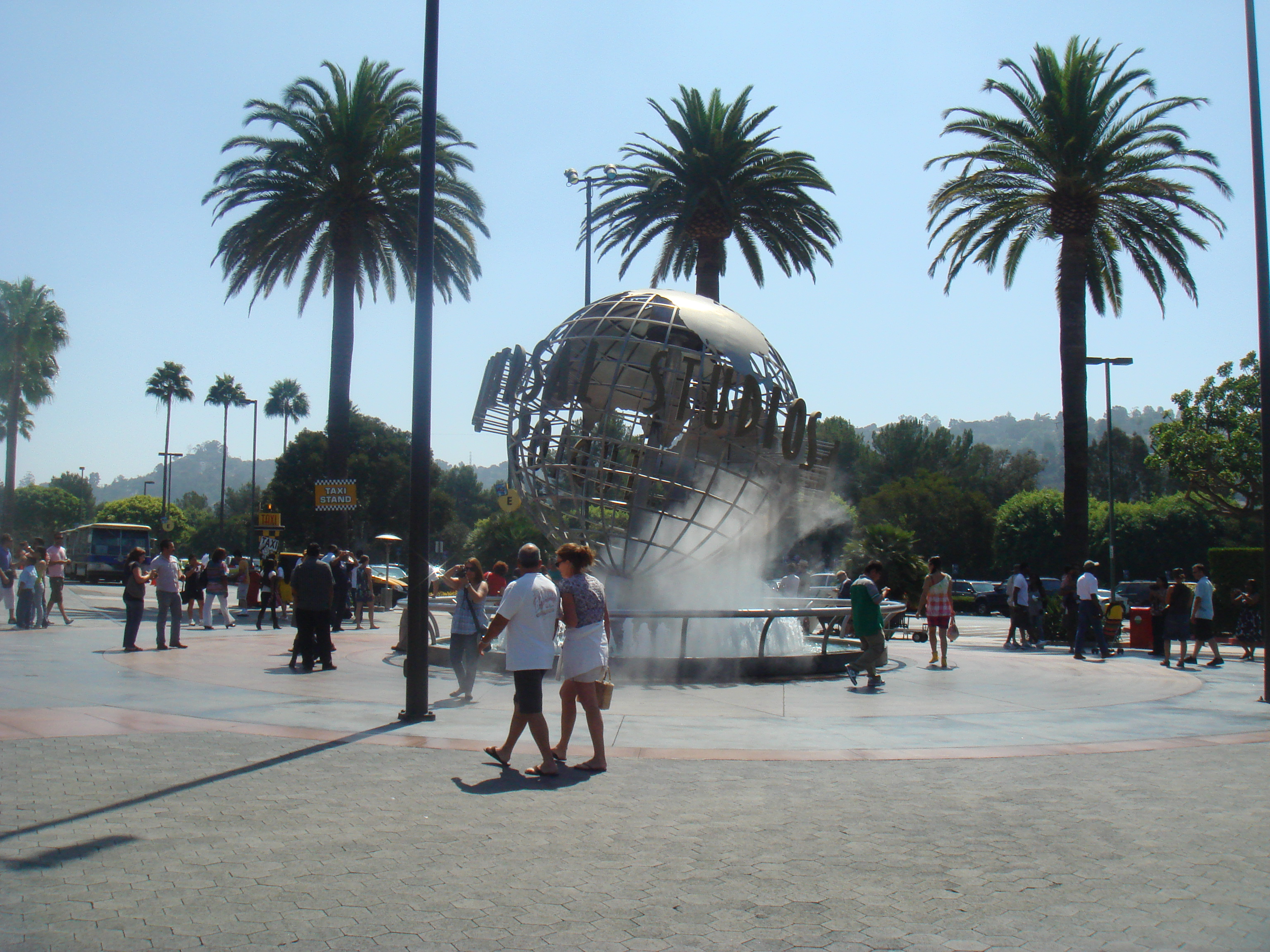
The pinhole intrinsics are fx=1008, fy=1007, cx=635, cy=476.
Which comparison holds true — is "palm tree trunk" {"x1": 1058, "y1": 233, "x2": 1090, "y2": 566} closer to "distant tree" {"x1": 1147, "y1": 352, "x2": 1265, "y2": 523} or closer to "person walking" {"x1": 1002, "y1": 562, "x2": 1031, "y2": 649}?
"person walking" {"x1": 1002, "y1": 562, "x2": 1031, "y2": 649}

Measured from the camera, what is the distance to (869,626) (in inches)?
470

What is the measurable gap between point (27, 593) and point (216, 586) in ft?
11.2

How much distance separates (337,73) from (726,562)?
1726 cm

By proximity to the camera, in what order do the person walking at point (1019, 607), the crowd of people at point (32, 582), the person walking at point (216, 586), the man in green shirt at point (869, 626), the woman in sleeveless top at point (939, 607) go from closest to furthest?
the man in green shirt at point (869, 626), the woman in sleeveless top at point (939, 607), the crowd of people at point (32, 582), the person walking at point (1019, 607), the person walking at point (216, 586)

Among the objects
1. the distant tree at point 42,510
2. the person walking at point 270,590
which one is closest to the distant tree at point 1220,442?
the person walking at point 270,590

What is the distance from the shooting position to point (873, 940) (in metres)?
3.84

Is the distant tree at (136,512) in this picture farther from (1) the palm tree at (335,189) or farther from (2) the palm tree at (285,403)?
(1) the palm tree at (335,189)

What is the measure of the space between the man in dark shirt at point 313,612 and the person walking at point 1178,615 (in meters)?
12.3

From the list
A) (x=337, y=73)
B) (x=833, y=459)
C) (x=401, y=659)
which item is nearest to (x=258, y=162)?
(x=337, y=73)

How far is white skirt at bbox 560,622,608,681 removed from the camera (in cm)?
692

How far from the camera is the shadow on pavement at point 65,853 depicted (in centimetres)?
449

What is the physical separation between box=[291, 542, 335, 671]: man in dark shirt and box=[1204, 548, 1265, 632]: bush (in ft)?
65.1

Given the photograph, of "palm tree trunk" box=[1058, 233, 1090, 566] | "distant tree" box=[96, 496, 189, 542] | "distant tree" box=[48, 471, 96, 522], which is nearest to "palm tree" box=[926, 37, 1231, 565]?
"palm tree trunk" box=[1058, 233, 1090, 566]

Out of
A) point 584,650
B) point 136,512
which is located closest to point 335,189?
point 584,650
